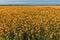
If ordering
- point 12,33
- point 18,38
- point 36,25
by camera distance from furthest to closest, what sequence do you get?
point 36,25
point 12,33
point 18,38

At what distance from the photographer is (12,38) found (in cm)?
708

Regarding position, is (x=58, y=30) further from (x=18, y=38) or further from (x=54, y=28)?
(x=18, y=38)

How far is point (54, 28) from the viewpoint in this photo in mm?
7520

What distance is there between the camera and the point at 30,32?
7.11 metres

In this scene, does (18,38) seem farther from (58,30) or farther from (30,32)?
(58,30)

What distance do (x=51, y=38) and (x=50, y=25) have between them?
1.09 m

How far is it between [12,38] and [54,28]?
1486mm

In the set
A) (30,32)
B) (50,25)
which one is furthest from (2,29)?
(50,25)

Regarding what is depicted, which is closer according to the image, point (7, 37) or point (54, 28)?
point (7, 37)

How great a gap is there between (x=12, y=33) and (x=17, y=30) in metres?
0.24

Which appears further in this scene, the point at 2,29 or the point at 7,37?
the point at 2,29

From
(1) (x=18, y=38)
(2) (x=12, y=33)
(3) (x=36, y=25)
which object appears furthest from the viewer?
(3) (x=36, y=25)

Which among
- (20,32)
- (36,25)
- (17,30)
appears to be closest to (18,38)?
(20,32)

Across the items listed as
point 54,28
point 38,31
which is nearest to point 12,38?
point 38,31
